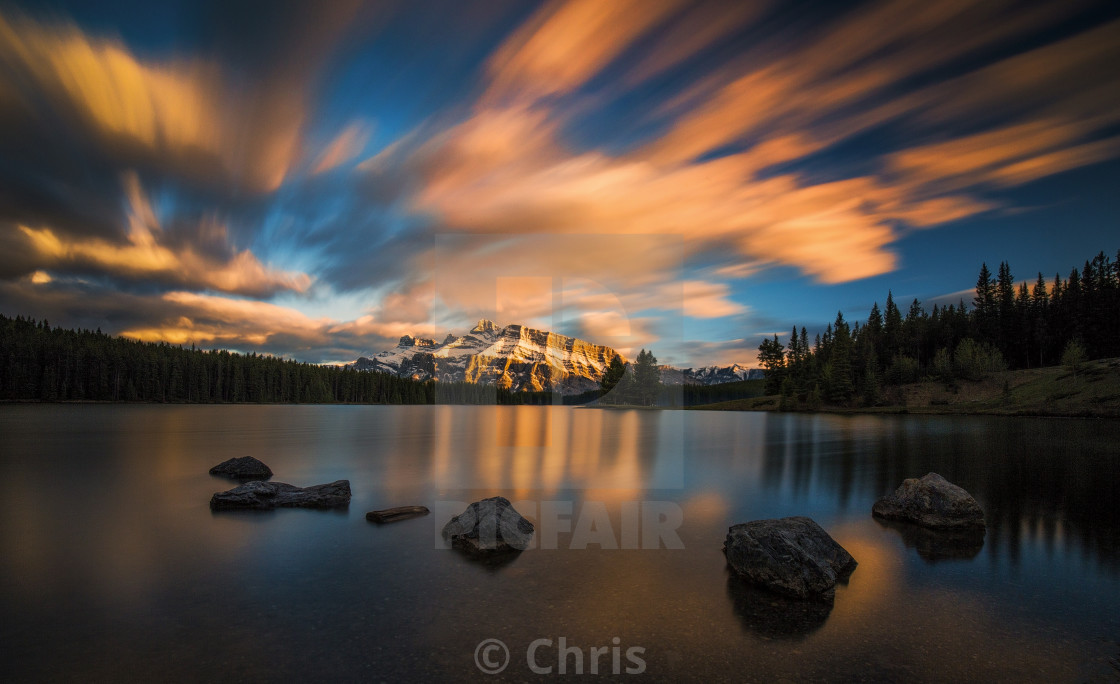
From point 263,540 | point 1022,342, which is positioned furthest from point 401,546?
point 1022,342

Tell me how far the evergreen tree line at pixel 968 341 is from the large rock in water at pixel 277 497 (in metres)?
149

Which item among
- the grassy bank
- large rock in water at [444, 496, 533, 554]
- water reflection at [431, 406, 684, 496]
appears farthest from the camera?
the grassy bank

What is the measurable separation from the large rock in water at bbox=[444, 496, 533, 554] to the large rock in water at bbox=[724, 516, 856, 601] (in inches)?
264

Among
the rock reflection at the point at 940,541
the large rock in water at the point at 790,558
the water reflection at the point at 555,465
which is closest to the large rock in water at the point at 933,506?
the rock reflection at the point at 940,541

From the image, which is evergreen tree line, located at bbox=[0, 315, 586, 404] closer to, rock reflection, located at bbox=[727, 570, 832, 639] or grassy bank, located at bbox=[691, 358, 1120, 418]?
grassy bank, located at bbox=[691, 358, 1120, 418]

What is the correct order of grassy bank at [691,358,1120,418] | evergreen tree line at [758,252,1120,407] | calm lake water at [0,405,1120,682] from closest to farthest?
calm lake water at [0,405,1120,682]
grassy bank at [691,358,1120,418]
evergreen tree line at [758,252,1120,407]

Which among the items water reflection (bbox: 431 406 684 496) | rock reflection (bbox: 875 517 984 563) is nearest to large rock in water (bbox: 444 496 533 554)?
water reflection (bbox: 431 406 684 496)

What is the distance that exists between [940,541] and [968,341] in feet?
511

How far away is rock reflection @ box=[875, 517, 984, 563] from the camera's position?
16094 millimetres

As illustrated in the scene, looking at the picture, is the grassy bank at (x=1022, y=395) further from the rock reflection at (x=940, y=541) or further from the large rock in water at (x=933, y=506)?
the rock reflection at (x=940, y=541)

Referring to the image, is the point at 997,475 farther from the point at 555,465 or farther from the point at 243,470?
the point at 243,470

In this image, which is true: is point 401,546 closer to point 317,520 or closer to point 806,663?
point 317,520

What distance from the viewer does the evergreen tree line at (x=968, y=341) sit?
132 m

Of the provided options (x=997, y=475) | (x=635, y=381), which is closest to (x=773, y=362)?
(x=635, y=381)
